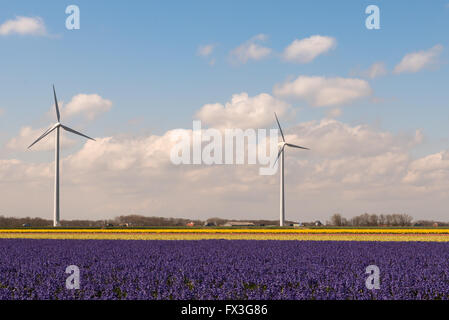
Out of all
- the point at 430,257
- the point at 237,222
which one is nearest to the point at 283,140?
the point at 237,222

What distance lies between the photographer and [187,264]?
1939cm

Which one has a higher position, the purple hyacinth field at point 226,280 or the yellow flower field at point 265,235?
the purple hyacinth field at point 226,280

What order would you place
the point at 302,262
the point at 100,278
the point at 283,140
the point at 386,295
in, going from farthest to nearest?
the point at 283,140
the point at 302,262
the point at 100,278
the point at 386,295

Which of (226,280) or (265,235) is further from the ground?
(226,280)

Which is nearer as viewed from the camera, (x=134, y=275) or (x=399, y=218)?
(x=134, y=275)

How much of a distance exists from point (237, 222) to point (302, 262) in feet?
303

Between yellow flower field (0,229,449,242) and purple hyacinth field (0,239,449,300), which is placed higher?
purple hyacinth field (0,239,449,300)

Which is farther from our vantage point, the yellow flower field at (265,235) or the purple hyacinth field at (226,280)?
the yellow flower field at (265,235)

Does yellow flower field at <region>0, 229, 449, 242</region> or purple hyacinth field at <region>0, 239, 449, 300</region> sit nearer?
purple hyacinth field at <region>0, 239, 449, 300</region>

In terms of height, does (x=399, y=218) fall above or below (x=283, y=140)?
below

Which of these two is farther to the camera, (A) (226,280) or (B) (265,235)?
(B) (265,235)
